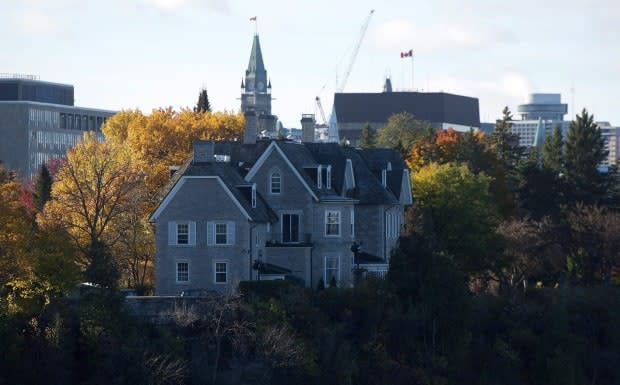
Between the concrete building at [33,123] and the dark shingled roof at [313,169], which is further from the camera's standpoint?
the concrete building at [33,123]

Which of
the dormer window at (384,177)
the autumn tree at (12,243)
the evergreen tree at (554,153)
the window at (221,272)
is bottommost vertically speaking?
the window at (221,272)

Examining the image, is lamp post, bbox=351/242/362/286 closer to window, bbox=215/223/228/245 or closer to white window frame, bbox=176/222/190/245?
window, bbox=215/223/228/245

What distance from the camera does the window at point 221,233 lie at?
75688mm

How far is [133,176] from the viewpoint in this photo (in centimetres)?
9062

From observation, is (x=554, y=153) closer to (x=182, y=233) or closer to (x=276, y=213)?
(x=276, y=213)

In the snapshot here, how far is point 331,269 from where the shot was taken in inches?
3209

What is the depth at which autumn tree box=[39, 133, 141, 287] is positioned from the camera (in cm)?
8325

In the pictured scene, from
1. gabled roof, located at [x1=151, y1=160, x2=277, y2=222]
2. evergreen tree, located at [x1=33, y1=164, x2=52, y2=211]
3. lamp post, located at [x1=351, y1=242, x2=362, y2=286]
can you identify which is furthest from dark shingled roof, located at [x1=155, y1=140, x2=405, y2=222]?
evergreen tree, located at [x1=33, y1=164, x2=52, y2=211]

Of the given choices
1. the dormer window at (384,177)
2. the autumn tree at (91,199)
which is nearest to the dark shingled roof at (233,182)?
the autumn tree at (91,199)

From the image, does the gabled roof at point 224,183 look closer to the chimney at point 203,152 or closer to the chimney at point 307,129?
the chimney at point 203,152

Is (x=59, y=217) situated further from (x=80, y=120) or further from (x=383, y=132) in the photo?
(x=80, y=120)

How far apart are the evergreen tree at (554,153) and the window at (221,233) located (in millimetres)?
60752

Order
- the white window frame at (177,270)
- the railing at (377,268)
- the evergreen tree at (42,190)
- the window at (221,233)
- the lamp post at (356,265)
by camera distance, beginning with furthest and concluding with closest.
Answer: the evergreen tree at (42,190) → the railing at (377,268) → the lamp post at (356,265) → the white window frame at (177,270) → the window at (221,233)

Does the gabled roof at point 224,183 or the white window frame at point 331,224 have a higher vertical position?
the gabled roof at point 224,183
